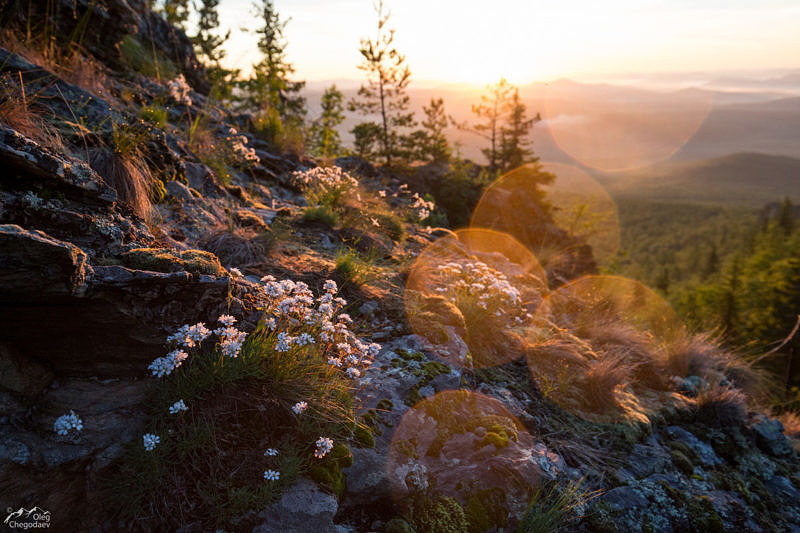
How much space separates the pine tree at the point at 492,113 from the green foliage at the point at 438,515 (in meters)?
24.3

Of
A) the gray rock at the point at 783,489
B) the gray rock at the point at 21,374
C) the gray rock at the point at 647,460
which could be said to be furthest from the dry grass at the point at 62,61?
the gray rock at the point at 783,489

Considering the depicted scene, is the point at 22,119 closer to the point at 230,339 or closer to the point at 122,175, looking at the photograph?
the point at 122,175

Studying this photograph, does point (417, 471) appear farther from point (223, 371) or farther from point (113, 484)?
point (113, 484)

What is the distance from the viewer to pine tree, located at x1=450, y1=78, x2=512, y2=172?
2494cm

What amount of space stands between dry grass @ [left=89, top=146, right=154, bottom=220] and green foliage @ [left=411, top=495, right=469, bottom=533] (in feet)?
12.4

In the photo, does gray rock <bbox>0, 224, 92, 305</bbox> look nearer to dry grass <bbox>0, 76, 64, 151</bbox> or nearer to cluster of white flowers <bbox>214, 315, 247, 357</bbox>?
cluster of white flowers <bbox>214, 315, 247, 357</bbox>

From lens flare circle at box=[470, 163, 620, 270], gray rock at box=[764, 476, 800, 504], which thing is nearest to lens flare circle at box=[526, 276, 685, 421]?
gray rock at box=[764, 476, 800, 504]

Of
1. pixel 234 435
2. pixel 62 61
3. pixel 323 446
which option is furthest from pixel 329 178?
pixel 323 446

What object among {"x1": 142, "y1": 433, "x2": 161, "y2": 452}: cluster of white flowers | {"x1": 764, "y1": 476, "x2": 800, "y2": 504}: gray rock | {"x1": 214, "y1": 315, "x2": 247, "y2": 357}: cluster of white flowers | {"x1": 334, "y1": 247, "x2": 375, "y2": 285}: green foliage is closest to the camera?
{"x1": 142, "y1": 433, "x2": 161, "y2": 452}: cluster of white flowers

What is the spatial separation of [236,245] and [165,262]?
1.87 metres

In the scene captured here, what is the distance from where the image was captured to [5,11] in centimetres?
557

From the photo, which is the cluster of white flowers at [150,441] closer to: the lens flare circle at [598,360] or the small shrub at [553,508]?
the small shrub at [553,508]

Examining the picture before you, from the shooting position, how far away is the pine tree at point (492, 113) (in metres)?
24.9

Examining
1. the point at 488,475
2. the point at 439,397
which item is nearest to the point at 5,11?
the point at 439,397
